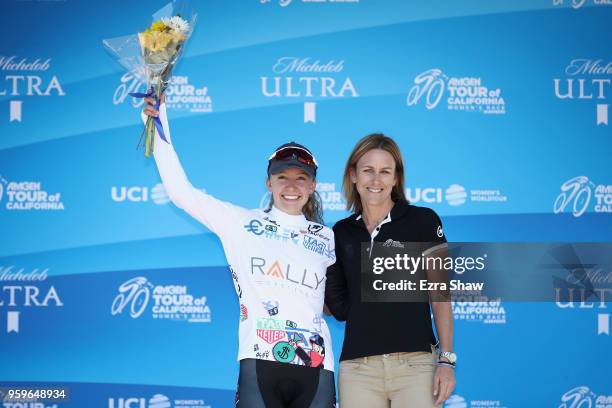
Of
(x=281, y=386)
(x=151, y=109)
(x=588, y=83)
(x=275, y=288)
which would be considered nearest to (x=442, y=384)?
(x=281, y=386)

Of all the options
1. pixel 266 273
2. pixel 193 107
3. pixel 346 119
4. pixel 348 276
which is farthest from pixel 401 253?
pixel 193 107

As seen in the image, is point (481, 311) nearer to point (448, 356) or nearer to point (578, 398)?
point (578, 398)

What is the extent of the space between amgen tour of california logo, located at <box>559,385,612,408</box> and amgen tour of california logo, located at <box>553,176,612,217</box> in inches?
42.8

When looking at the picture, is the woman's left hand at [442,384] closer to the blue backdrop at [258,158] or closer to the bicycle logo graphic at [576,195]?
the blue backdrop at [258,158]

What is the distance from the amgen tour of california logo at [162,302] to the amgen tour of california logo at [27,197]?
67 cm

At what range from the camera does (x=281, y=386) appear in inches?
91.6

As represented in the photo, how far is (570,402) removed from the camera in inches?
163

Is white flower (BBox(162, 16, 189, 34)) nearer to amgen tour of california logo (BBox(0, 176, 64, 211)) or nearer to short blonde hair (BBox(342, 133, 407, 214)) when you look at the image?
short blonde hair (BBox(342, 133, 407, 214))

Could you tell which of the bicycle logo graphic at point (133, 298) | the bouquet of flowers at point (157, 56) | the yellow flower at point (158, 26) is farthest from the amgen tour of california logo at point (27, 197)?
the yellow flower at point (158, 26)

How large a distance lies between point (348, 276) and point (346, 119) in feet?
6.07

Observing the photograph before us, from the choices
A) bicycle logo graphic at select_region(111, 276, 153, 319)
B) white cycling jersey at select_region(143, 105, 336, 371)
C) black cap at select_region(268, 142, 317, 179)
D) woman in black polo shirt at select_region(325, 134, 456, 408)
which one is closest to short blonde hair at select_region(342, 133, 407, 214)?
woman in black polo shirt at select_region(325, 134, 456, 408)

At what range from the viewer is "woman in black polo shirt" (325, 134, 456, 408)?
237cm

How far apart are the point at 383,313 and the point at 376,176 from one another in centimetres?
53

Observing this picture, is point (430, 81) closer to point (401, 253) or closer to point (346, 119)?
point (346, 119)
